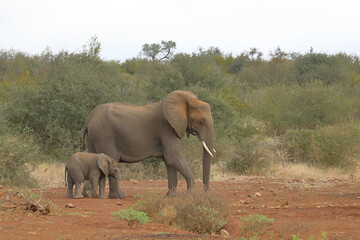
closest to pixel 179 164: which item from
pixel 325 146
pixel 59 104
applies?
pixel 59 104

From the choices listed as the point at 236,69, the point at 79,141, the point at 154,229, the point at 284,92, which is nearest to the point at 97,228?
the point at 154,229

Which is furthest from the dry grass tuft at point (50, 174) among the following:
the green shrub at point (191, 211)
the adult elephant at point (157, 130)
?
the green shrub at point (191, 211)

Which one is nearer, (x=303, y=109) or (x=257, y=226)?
(x=257, y=226)

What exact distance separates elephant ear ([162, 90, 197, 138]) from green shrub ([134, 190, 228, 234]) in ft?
8.68

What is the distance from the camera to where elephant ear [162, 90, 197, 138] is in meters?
11.4

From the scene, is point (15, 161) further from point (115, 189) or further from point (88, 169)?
point (115, 189)

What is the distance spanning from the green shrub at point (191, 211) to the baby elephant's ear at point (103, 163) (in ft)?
6.86

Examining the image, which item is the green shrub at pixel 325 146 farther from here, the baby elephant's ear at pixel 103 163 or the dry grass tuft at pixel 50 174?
the baby elephant's ear at pixel 103 163

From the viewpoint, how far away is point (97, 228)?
7254 millimetres

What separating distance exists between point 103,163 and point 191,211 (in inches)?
128

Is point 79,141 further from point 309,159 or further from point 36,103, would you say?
point 309,159

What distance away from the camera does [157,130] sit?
1168cm

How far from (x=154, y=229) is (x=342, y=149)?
14.1 m

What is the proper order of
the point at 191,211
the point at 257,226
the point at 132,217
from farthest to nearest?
the point at 191,211
the point at 132,217
the point at 257,226
